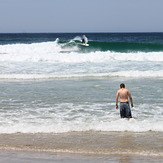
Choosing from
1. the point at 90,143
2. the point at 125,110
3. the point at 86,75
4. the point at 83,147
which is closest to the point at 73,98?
the point at 125,110

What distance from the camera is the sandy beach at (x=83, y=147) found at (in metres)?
6.25

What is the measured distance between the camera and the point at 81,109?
33.7 ft

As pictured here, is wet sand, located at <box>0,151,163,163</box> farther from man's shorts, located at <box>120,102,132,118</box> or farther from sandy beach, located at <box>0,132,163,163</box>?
man's shorts, located at <box>120,102,132,118</box>

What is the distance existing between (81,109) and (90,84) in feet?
15.2

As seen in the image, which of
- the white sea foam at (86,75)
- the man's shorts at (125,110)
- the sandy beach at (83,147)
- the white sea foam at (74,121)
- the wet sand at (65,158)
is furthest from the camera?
the white sea foam at (86,75)

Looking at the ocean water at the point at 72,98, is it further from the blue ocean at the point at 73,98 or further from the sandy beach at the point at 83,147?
the sandy beach at the point at 83,147

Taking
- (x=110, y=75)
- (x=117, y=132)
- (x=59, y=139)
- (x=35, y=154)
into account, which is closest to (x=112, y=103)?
(x=117, y=132)

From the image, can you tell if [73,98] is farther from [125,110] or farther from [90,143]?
[90,143]

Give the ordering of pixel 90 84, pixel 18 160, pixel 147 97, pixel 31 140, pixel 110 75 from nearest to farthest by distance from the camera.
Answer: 1. pixel 18 160
2. pixel 31 140
3. pixel 147 97
4. pixel 90 84
5. pixel 110 75

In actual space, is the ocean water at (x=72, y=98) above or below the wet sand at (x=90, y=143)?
above

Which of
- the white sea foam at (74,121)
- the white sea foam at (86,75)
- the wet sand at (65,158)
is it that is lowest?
the wet sand at (65,158)

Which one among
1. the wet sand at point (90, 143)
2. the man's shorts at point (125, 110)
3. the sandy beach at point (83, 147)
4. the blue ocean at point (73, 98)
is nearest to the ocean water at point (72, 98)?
the blue ocean at point (73, 98)

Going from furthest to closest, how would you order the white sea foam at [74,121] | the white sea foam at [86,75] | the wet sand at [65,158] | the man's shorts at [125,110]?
the white sea foam at [86,75], the man's shorts at [125,110], the white sea foam at [74,121], the wet sand at [65,158]

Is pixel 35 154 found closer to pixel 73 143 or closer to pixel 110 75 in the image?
pixel 73 143
